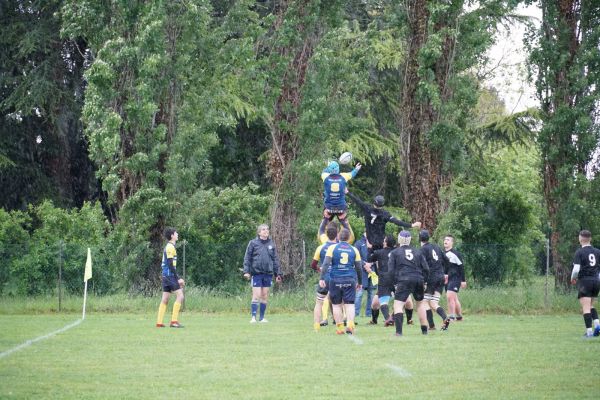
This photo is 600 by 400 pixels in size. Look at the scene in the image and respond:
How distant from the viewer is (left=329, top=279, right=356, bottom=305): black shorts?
19.2 m

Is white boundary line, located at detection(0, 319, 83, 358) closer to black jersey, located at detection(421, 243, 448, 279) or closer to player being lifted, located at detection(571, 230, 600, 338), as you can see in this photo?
black jersey, located at detection(421, 243, 448, 279)

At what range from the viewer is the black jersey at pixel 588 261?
1916cm

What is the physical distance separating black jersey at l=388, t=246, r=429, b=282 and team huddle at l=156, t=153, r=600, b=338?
0.05 feet

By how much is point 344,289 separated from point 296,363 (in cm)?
457

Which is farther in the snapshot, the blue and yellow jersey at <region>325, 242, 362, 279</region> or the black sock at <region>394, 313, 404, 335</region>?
the blue and yellow jersey at <region>325, 242, 362, 279</region>

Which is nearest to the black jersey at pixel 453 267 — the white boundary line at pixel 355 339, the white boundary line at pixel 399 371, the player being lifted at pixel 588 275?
the player being lifted at pixel 588 275

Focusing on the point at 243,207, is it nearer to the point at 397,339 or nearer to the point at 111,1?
the point at 111,1

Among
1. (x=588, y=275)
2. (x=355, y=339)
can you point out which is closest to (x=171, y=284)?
(x=355, y=339)

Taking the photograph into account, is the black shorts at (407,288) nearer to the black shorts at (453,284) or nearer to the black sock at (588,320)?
the black sock at (588,320)

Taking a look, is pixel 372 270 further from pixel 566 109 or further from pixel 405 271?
pixel 566 109

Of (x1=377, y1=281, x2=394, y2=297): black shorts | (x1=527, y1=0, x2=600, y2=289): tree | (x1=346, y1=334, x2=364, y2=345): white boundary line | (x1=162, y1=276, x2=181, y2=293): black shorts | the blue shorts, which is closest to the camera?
(x1=346, y1=334, x2=364, y2=345): white boundary line

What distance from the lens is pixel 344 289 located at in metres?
19.2

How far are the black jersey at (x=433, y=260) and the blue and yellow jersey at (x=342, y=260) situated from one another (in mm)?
2420

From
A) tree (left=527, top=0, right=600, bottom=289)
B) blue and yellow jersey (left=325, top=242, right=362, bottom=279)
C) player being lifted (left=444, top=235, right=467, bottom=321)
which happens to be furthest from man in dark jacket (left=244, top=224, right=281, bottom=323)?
tree (left=527, top=0, right=600, bottom=289)
